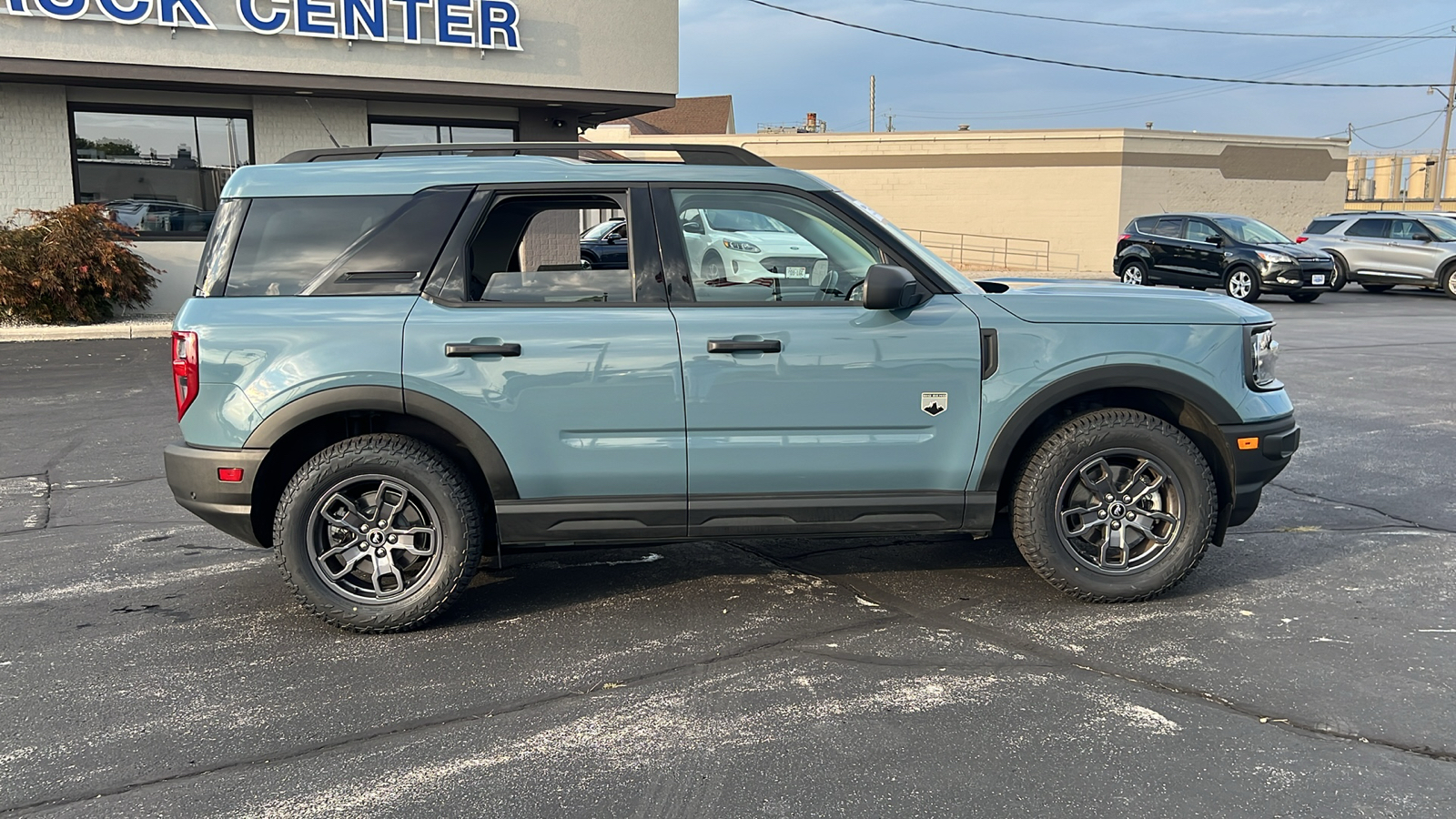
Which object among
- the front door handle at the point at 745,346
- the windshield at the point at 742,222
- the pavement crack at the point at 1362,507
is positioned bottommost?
the pavement crack at the point at 1362,507

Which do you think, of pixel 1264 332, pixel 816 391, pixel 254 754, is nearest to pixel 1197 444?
pixel 1264 332

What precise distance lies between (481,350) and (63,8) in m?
13.4

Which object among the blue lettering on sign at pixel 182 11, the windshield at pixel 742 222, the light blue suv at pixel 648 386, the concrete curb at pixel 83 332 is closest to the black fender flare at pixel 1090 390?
the light blue suv at pixel 648 386

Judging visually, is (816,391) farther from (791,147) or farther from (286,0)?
(791,147)

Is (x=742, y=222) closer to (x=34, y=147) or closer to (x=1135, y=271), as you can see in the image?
(x=34, y=147)

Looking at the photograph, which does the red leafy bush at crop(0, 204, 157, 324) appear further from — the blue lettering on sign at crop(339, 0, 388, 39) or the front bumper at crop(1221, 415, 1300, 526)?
the front bumper at crop(1221, 415, 1300, 526)

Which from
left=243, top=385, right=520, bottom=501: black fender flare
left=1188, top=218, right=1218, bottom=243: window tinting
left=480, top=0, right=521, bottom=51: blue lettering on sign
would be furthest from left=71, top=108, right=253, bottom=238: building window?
left=1188, top=218, right=1218, bottom=243: window tinting

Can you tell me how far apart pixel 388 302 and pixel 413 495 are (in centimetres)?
81

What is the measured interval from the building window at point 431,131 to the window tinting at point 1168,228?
13082mm

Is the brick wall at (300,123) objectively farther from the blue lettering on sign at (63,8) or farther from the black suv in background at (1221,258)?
the black suv in background at (1221,258)

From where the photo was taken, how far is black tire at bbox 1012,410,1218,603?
4555 millimetres

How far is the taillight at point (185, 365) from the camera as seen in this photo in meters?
4.28

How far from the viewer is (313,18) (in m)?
15.2

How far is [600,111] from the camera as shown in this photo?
17.9 meters
